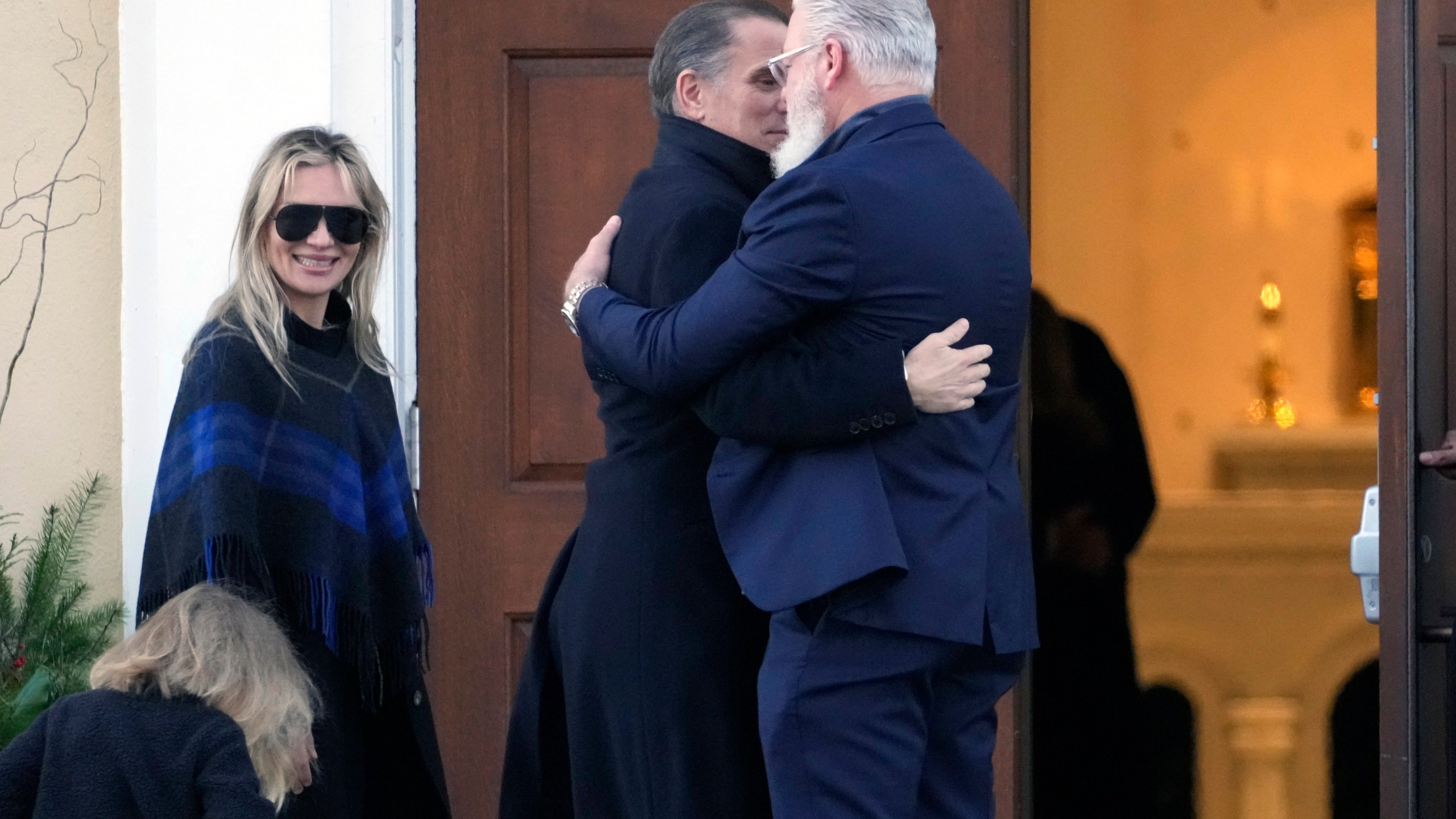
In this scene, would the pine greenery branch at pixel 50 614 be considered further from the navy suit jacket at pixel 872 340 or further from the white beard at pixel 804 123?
the white beard at pixel 804 123

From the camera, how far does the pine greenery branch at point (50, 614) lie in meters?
2.81

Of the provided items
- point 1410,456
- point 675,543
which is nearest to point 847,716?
point 675,543

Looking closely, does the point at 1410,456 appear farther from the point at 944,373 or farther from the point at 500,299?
the point at 500,299

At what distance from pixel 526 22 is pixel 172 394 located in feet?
3.50

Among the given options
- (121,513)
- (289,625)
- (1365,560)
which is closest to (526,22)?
(121,513)

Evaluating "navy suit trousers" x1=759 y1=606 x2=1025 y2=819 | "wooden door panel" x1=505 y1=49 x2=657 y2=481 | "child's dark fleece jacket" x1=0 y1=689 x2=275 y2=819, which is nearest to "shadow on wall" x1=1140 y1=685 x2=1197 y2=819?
"wooden door panel" x1=505 y1=49 x2=657 y2=481

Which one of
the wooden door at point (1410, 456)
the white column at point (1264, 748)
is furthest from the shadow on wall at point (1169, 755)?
the wooden door at point (1410, 456)

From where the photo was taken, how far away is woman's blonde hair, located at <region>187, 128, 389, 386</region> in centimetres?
231

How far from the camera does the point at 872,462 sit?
1.85 meters

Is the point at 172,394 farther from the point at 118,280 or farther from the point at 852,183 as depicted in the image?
the point at 852,183

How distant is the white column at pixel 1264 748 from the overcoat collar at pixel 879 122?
255cm

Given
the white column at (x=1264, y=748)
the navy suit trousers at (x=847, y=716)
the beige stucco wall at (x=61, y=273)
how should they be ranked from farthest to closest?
the white column at (x=1264, y=748) → the beige stucco wall at (x=61, y=273) → the navy suit trousers at (x=847, y=716)

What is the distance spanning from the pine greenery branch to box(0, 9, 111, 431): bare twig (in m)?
0.27

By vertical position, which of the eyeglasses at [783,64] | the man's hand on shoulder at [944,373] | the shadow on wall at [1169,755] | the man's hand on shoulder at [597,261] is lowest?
the shadow on wall at [1169,755]
